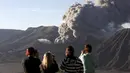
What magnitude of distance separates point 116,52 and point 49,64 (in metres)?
101

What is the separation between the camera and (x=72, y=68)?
8.35 m

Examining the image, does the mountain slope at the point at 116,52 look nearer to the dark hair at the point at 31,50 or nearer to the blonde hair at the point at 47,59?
the dark hair at the point at 31,50

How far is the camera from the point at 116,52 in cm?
10800

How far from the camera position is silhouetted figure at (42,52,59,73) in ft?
26.4

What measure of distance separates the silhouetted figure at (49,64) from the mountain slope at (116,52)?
87.1 m

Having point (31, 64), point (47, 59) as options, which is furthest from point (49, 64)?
point (31, 64)

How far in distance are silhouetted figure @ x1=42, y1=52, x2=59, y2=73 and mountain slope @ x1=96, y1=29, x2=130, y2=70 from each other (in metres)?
Result: 87.1

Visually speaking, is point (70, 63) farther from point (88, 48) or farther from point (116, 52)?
point (116, 52)

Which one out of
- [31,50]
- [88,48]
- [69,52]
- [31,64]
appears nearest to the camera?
[69,52]

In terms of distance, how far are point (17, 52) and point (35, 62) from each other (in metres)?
119

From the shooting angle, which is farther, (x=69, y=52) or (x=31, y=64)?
(x=31, y=64)

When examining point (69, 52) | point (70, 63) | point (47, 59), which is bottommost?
point (70, 63)

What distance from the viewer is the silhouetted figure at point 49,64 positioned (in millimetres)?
8055

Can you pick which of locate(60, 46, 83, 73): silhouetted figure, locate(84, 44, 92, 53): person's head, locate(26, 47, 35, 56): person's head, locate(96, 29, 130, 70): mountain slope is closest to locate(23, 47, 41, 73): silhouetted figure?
locate(26, 47, 35, 56): person's head
